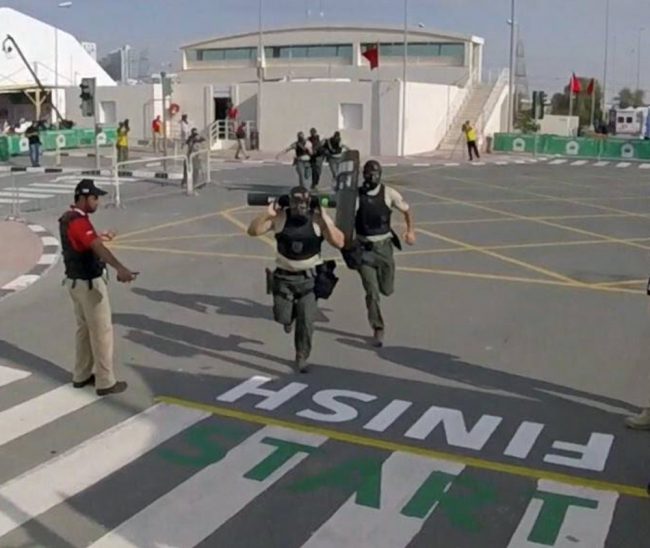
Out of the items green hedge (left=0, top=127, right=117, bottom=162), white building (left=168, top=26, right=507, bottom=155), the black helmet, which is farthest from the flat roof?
the black helmet

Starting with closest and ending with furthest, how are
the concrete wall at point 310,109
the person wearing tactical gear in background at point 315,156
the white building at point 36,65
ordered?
the person wearing tactical gear in background at point 315,156 < the concrete wall at point 310,109 < the white building at point 36,65

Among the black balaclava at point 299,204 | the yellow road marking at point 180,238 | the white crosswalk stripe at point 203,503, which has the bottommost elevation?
the white crosswalk stripe at point 203,503

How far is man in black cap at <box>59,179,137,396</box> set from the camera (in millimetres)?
6527

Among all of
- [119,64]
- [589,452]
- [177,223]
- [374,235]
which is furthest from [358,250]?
[119,64]

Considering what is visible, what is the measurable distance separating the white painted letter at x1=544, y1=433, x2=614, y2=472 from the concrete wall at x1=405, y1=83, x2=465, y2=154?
3105 cm

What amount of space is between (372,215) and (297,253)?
1.23 metres

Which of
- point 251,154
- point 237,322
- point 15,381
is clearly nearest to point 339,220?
point 237,322

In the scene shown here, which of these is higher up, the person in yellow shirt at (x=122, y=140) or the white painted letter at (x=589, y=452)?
the person in yellow shirt at (x=122, y=140)

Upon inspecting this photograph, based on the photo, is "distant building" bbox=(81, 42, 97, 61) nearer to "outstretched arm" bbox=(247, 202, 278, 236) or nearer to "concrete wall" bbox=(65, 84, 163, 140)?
"concrete wall" bbox=(65, 84, 163, 140)

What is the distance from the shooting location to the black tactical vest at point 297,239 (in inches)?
275

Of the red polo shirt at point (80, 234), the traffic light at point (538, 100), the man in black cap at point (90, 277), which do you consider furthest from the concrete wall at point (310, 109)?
the red polo shirt at point (80, 234)

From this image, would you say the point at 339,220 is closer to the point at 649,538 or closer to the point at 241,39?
the point at 649,538

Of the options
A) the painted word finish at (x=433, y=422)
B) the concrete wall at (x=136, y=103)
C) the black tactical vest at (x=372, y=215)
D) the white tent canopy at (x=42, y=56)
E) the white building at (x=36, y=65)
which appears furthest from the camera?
the white tent canopy at (x=42, y=56)

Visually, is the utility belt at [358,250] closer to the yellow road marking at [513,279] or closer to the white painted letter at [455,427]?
the white painted letter at [455,427]
